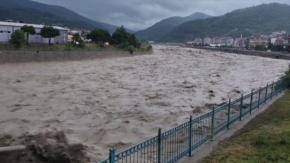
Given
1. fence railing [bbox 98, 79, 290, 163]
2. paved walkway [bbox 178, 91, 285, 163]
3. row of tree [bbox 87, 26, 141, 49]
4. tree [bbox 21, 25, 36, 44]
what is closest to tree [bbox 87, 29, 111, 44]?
row of tree [bbox 87, 26, 141, 49]

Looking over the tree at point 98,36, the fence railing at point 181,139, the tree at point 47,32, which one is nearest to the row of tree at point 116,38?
the tree at point 98,36

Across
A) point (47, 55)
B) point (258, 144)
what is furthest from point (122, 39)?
point (258, 144)

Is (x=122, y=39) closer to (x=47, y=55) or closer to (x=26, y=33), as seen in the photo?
(x=26, y=33)

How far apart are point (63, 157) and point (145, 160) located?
226 cm

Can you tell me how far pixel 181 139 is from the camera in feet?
25.8

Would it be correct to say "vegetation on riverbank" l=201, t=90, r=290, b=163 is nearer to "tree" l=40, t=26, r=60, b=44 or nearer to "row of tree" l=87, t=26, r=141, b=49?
"tree" l=40, t=26, r=60, b=44

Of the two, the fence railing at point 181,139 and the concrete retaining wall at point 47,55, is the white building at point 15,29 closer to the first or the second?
the concrete retaining wall at point 47,55

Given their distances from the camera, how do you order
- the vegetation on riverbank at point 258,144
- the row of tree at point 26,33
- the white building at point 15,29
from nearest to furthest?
the vegetation on riverbank at point 258,144 → the row of tree at point 26,33 → the white building at point 15,29

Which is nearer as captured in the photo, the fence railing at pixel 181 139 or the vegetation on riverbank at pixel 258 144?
the fence railing at pixel 181 139

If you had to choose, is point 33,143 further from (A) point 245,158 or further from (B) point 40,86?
(B) point 40,86

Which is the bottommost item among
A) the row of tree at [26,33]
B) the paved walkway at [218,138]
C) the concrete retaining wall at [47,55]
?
the paved walkway at [218,138]

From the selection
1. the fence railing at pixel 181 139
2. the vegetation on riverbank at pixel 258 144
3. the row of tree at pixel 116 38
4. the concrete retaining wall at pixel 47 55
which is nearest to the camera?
the fence railing at pixel 181 139

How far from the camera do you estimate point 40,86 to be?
22984 mm

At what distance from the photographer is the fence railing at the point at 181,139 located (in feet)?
19.6
